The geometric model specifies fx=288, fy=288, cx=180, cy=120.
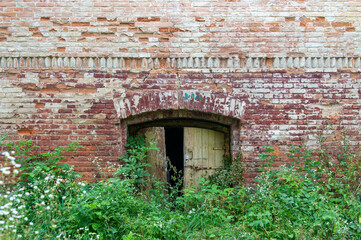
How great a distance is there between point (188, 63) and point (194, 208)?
2307 mm

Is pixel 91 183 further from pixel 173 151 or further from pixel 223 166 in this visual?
pixel 173 151

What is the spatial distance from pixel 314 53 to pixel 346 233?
2798 mm

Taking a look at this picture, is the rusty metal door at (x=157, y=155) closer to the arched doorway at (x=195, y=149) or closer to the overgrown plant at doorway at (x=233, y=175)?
the arched doorway at (x=195, y=149)

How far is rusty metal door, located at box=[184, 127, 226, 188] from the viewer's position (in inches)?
201

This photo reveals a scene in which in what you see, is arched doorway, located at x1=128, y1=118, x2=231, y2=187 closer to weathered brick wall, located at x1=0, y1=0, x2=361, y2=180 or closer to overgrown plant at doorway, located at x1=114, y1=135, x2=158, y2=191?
overgrown plant at doorway, located at x1=114, y1=135, x2=158, y2=191

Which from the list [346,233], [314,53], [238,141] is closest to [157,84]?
[238,141]

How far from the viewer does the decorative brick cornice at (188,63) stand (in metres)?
4.74

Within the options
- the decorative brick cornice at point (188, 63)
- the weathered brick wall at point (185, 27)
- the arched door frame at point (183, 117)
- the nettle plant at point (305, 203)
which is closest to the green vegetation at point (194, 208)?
the nettle plant at point (305, 203)

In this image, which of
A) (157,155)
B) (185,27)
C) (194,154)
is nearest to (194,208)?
(194,154)

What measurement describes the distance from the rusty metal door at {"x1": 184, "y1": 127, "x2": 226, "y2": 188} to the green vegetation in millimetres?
432

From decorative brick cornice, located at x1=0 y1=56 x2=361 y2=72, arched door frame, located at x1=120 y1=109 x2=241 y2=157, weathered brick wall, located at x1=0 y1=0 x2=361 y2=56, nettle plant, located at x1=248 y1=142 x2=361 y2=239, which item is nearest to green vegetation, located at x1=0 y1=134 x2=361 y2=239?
nettle plant, located at x1=248 y1=142 x2=361 y2=239

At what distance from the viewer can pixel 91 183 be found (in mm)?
4684

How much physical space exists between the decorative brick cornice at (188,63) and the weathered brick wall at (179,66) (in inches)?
0.6

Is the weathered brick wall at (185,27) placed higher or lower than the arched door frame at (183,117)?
higher
